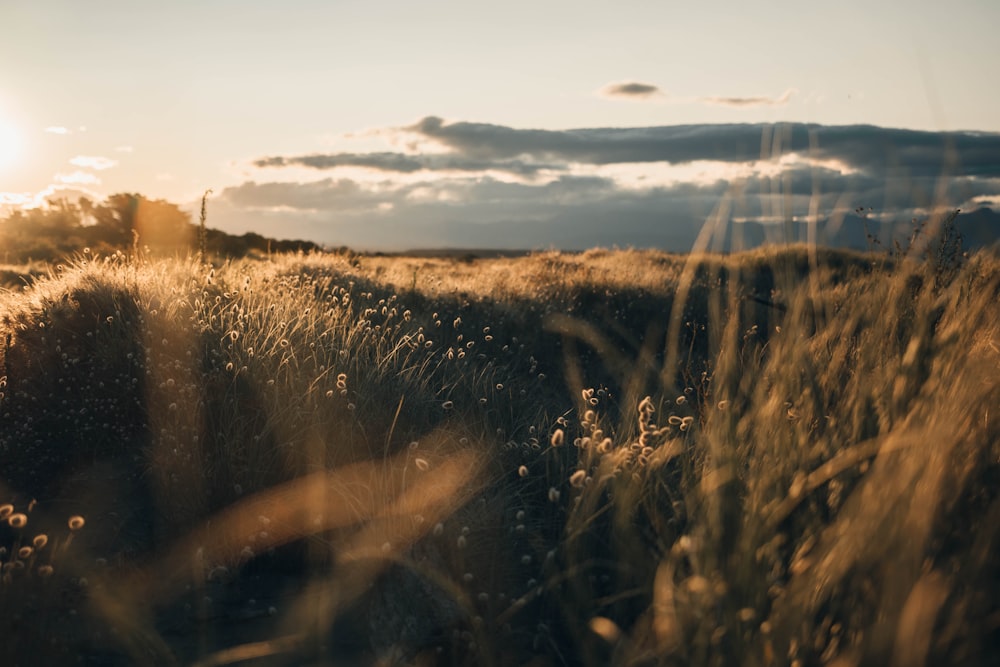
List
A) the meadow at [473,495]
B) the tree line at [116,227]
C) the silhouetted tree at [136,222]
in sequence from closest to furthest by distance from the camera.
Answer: the meadow at [473,495]
the tree line at [116,227]
the silhouetted tree at [136,222]

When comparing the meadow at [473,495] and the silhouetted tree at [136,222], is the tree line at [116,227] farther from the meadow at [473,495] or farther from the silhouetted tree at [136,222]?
the meadow at [473,495]

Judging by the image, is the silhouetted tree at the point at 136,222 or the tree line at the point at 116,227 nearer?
the tree line at the point at 116,227

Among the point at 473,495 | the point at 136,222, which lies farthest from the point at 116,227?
the point at 473,495

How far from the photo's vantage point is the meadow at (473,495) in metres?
2.65

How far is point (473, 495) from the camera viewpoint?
4.71 metres

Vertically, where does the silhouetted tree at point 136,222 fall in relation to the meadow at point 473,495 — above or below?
above

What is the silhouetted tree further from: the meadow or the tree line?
the meadow

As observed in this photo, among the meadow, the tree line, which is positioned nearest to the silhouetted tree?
the tree line

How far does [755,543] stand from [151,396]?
4.75m

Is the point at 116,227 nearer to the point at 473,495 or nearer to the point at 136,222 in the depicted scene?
the point at 136,222

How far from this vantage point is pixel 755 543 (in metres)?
2.73

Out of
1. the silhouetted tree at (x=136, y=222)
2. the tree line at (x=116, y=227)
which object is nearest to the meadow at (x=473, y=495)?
the tree line at (x=116, y=227)

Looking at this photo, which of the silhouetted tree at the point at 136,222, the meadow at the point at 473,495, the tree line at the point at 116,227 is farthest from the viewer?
the silhouetted tree at the point at 136,222

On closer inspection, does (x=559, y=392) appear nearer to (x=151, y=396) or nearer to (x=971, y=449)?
(x=151, y=396)
